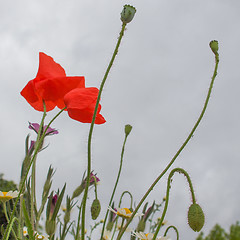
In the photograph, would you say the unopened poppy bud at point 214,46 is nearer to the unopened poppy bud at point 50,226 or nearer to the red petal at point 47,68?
the red petal at point 47,68

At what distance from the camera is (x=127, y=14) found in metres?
0.71

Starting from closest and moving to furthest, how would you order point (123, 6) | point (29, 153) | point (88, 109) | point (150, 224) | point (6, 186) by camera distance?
point (123, 6) → point (88, 109) → point (29, 153) → point (150, 224) → point (6, 186)

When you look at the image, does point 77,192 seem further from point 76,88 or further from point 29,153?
point 76,88

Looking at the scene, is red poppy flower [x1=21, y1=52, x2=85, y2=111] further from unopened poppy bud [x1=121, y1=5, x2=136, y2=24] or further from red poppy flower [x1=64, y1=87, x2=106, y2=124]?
unopened poppy bud [x1=121, y1=5, x2=136, y2=24]

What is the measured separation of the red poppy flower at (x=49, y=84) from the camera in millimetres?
966

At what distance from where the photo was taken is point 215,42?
33.8 inches

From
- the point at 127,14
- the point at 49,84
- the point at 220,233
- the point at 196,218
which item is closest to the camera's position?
the point at 127,14

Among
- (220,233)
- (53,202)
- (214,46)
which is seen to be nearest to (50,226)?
(53,202)

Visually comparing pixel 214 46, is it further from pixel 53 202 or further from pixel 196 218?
pixel 53 202

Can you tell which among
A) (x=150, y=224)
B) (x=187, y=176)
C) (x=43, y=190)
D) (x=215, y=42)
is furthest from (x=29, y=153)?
(x=150, y=224)

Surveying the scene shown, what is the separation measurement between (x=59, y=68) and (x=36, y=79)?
0.21 feet

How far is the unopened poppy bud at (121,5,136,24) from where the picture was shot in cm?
71

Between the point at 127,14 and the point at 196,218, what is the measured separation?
17.3 inches

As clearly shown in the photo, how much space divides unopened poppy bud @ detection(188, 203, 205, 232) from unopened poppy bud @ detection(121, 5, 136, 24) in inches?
16.4
